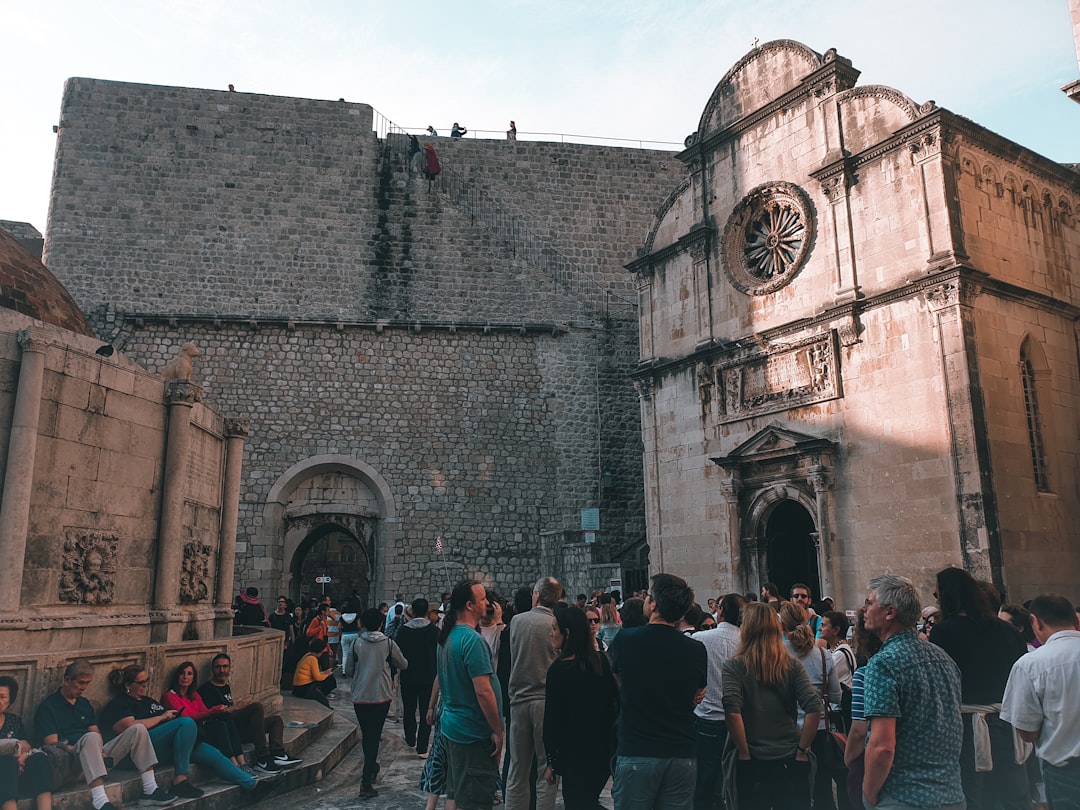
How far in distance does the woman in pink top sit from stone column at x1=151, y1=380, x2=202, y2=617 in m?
0.70

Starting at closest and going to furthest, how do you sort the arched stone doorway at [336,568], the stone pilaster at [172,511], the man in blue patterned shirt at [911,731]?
the man in blue patterned shirt at [911,731] < the stone pilaster at [172,511] < the arched stone doorway at [336,568]

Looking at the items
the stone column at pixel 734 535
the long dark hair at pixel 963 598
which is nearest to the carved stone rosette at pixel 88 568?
the long dark hair at pixel 963 598

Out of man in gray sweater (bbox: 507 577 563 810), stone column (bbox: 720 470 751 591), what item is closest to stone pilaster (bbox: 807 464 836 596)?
stone column (bbox: 720 470 751 591)

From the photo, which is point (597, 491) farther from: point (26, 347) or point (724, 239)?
point (26, 347)

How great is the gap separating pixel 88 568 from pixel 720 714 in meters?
5.35

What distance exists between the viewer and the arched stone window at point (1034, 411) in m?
13.7

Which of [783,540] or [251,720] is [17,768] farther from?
[783,540]

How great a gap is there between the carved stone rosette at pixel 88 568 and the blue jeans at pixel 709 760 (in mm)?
5146

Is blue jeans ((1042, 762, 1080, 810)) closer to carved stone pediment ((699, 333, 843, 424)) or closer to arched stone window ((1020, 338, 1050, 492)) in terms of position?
arched stone window ((1020, 338, 1050, 492))

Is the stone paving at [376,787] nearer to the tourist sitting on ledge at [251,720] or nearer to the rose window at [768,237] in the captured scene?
the tourist sitting on ledge at [251,720]

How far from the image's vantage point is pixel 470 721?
4934 millimetres

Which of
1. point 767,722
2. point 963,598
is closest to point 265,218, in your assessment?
point 767,722

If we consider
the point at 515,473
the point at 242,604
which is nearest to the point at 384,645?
the point at 242,604

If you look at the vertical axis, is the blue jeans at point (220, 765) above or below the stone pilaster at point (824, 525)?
below
